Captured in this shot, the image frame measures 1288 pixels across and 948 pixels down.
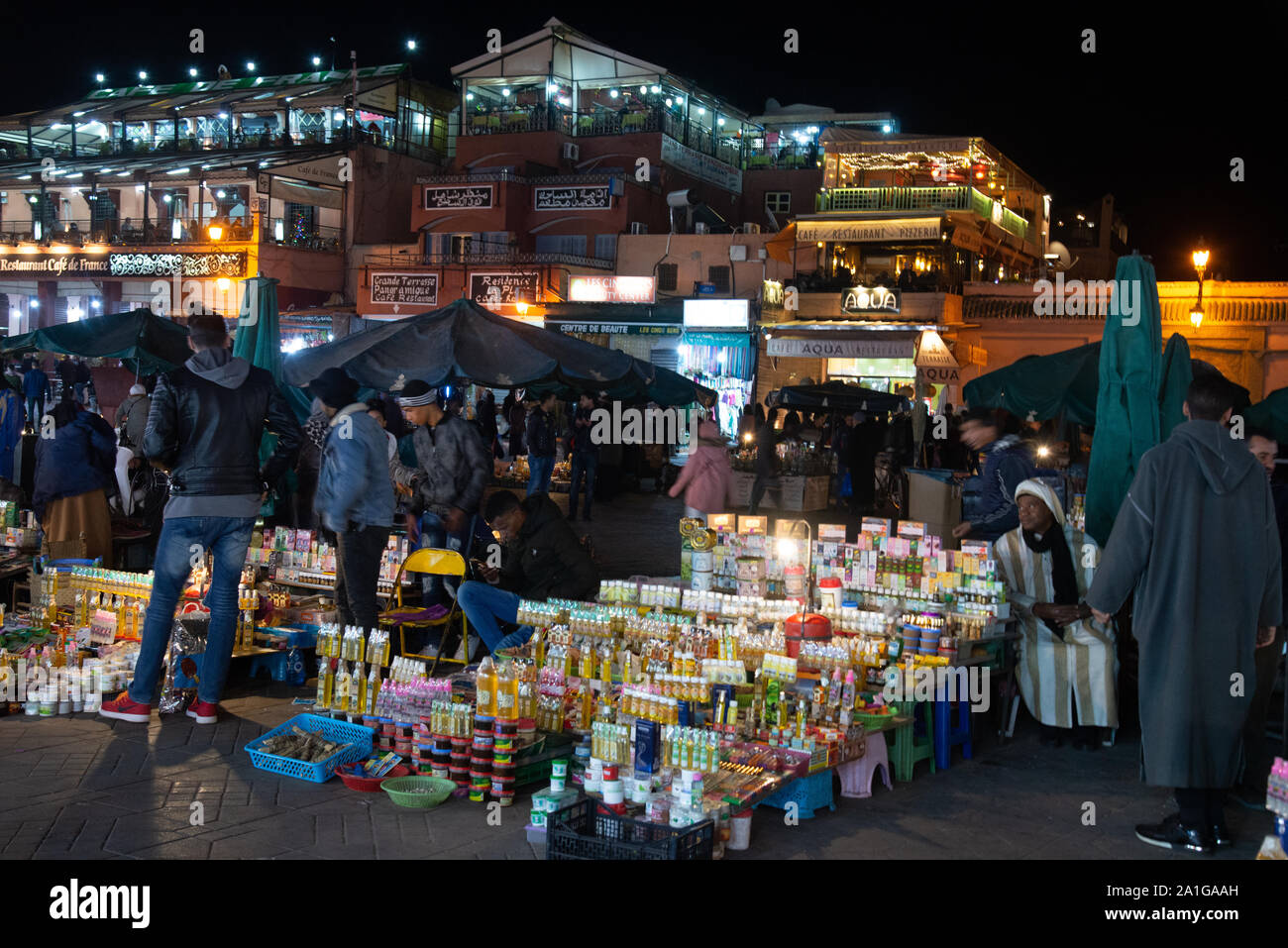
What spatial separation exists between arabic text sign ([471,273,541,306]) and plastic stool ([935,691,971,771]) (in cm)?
2301

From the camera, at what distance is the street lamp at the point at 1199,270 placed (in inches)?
801

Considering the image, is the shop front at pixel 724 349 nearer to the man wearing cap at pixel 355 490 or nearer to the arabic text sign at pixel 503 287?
the arabic text sign at pixel 503 287

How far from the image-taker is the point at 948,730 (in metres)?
6.07

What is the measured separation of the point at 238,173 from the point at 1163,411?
31255 mm

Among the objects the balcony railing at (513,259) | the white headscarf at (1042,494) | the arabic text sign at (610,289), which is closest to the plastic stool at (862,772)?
the white headscarf at (1042,494)

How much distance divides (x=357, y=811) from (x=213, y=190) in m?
33.8

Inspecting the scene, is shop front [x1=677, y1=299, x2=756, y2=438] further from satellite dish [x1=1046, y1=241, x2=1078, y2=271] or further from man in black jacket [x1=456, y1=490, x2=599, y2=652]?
man in black jacket [x1=456, y1=490, x2=599, y2=652]

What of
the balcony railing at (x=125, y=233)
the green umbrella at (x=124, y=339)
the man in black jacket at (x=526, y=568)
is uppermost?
the balcony railing at (x=125, y=233)

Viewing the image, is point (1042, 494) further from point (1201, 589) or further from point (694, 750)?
point (694, 750)

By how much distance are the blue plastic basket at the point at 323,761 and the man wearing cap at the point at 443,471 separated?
2332 millimetres

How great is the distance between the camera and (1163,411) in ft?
23.6

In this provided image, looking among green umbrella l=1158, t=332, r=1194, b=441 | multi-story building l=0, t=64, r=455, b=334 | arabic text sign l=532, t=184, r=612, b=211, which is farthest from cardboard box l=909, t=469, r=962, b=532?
multi-story building l=0, t=64, r=455, b=334

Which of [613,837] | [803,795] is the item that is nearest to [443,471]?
[803,795]

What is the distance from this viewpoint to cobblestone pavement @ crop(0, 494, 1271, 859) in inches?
180
